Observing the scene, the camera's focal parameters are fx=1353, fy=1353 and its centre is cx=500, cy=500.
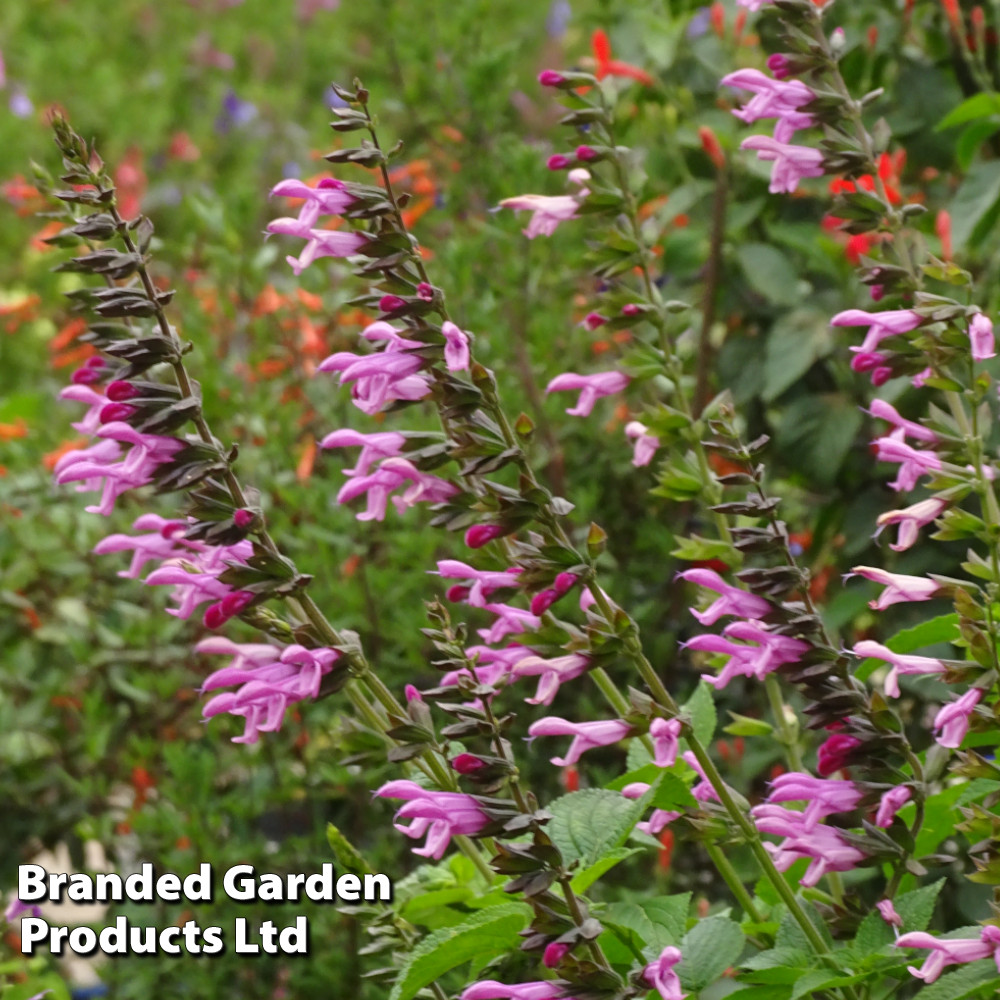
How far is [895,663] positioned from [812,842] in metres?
0.13

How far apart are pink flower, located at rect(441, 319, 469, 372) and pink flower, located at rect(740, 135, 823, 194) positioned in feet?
1.12

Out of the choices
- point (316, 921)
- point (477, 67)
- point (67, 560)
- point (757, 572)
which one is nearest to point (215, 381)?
point (67, 560)

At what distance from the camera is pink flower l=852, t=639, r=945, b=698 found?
810 mm

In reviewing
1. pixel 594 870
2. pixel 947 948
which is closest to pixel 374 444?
pixel 594 870

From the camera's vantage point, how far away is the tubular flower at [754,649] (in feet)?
2.62

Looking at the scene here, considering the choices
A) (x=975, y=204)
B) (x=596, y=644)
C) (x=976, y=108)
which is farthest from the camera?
(x=975, y=204)

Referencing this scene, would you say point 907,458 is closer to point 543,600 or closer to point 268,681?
point 543,600

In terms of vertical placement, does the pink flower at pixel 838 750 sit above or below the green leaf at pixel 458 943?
above

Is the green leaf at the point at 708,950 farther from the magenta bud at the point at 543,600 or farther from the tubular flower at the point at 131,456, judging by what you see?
the tubular flower at the point at 131,456

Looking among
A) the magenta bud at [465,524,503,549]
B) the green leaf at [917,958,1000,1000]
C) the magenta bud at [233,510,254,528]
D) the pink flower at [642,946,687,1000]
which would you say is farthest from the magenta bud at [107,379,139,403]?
the green leaf at [917,958,1000,1000]

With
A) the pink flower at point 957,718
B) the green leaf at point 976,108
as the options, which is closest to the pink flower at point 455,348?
the pink flower at point 957,718

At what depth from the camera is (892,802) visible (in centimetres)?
77

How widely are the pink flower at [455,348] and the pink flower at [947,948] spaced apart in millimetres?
391

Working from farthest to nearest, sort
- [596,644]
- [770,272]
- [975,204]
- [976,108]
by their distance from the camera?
[770,272] < [975,204] < [976,108] < [596,644]
